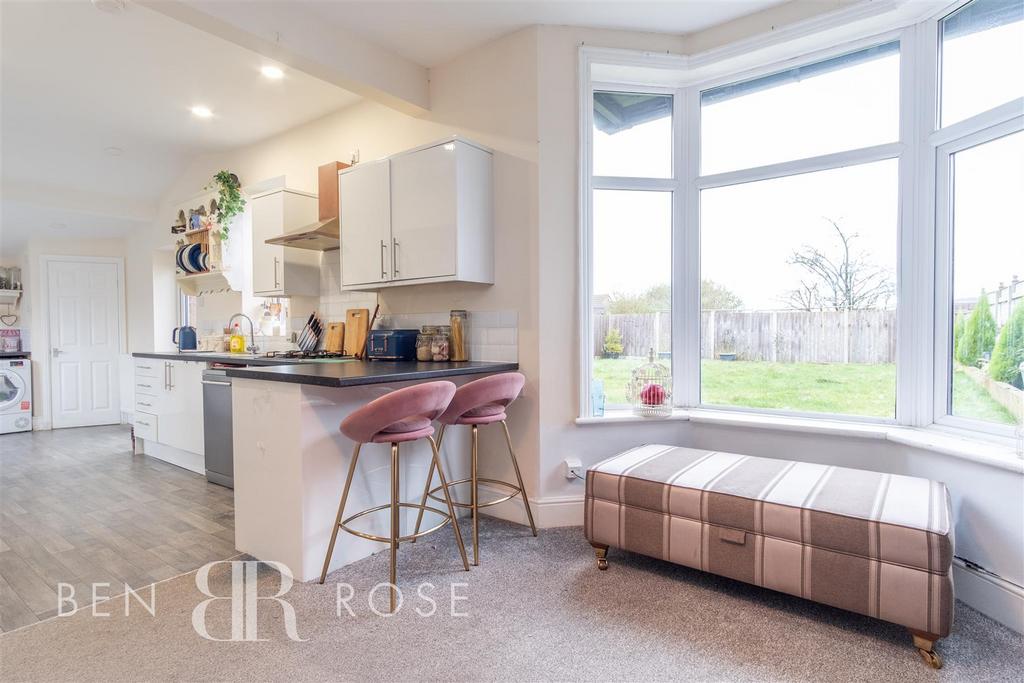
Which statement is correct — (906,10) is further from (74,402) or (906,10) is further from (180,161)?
(74,402)

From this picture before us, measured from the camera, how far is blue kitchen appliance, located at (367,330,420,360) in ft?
10.4

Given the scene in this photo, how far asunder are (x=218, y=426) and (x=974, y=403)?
4325mm

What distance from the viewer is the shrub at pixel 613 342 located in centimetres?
310

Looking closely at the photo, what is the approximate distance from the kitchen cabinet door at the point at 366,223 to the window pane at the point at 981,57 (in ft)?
9.27

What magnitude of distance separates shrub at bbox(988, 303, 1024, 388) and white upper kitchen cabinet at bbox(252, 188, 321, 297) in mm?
4000

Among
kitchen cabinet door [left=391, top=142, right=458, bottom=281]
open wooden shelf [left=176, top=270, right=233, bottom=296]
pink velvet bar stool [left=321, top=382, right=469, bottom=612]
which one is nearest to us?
pink velvet bar stool [left=321, top=382, right=469, bottom=612]

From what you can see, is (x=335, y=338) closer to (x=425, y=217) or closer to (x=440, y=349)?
(x=440, y=349)

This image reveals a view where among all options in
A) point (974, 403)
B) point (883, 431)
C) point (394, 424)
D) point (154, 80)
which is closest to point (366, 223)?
point (394, 424)

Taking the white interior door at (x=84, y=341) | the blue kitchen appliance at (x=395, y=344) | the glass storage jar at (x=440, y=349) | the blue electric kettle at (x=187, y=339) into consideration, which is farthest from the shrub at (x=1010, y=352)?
the white interior door at (x=84, y=341)

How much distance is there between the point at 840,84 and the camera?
2699mm

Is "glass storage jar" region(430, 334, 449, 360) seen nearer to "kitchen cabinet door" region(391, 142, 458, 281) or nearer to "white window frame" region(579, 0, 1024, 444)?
"kitchen cabinet door" region(391, 142, 458, 281)

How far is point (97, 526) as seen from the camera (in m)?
2.88
